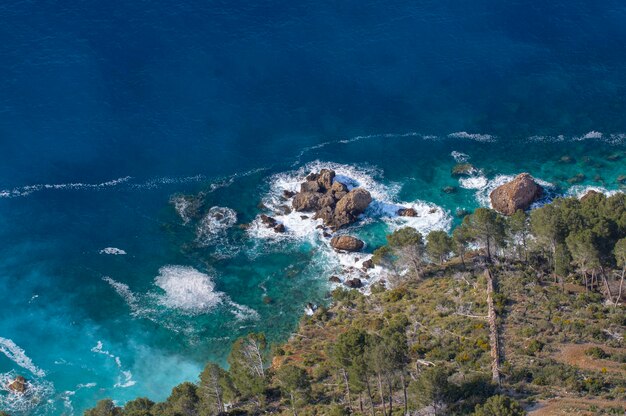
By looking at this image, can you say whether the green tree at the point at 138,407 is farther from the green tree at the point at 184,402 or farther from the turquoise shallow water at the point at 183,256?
the turquoise shallow water at the point at 183,256

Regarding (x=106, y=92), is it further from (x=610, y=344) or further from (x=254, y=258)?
(x=610, y=344)

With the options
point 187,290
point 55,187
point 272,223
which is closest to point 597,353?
point 272,223

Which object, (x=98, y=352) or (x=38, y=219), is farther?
(x=38, y=219)

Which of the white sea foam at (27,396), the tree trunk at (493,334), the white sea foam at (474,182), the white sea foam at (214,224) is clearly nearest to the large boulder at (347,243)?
the white sea foam at (214,224)

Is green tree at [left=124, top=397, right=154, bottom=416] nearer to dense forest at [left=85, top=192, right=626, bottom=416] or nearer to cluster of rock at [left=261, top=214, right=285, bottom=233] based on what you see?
dense forest at [left=85, top=192, right=626, bottom=416]

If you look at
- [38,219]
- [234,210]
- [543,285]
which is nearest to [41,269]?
[38,219]

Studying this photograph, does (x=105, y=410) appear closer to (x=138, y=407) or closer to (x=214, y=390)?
(x=138, y=407)
